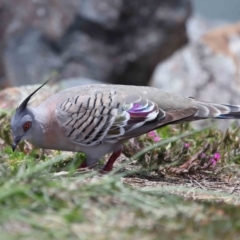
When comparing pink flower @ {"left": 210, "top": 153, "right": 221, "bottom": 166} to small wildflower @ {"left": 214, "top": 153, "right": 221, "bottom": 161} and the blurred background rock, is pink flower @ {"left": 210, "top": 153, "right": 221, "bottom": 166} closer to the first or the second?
small wildflower @ {"left": 214, "top": 153, "right": 221, "bottom": 161}

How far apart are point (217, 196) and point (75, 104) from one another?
1.17m

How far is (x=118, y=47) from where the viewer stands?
417 inches

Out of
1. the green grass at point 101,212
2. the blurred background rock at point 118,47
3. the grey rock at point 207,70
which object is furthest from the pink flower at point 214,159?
the blurred background rock at point 118,47

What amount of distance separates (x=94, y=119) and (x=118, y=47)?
6.03 meters

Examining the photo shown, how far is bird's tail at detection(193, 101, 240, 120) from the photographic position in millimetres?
4820

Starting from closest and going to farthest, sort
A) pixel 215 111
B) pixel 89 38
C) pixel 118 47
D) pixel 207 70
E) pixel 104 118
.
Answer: pixel 104 118, pixel 215 111, pixel 207 70, pixel 89 38, pixel 118 47

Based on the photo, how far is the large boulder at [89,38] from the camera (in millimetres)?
9797

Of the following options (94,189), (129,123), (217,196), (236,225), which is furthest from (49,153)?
(236,225)

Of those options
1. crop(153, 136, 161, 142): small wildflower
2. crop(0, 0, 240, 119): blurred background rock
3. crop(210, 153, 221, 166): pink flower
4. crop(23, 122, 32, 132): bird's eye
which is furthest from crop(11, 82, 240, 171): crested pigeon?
crop(0, 0, 240, 119): blurred background rock

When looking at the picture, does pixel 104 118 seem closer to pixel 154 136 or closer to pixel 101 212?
pixel 154 136

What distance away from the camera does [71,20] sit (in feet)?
33.4

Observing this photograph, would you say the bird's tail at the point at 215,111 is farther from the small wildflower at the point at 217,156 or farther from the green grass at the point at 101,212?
the green grass at the point at 101,212

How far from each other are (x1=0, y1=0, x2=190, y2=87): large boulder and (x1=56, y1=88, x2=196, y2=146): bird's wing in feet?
15.7

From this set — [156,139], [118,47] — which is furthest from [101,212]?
[118,47]
